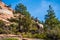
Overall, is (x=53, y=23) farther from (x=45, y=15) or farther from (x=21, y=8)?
(x=21, y=8)

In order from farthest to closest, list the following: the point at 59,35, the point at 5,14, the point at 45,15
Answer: the point at 5,14 < the point at 45,15 < the point at 59,35

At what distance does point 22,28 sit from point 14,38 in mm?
14994

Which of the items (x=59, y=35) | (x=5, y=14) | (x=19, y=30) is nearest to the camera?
(x=59, y=35)

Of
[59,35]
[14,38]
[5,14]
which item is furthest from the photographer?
[5,14]

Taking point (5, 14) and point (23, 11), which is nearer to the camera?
point (5, 14)

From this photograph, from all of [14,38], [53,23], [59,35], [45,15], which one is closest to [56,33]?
[59,35]

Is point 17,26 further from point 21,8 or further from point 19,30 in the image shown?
point 21,8

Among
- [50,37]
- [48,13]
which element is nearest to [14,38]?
[50,37]

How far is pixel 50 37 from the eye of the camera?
125 ft

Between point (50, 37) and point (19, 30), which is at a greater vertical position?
point (19, 30)

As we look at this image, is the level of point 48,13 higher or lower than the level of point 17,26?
higher

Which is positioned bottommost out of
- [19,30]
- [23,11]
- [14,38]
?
[14,38]

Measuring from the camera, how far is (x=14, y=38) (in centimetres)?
3431

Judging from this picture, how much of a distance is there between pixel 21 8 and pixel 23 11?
1.49m
